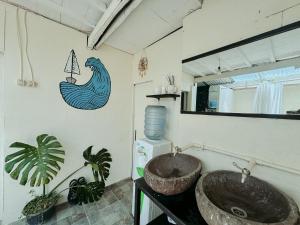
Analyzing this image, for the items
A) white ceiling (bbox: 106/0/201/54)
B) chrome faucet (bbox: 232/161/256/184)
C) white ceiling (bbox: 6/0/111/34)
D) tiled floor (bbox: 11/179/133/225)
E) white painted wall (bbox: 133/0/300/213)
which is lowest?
tiled floor (bbox: 11/179/133/225)

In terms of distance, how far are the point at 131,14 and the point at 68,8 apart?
0.73 meters

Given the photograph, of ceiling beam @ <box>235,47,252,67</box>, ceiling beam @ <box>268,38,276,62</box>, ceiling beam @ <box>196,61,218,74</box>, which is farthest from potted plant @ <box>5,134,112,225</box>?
Result: ceiling beam @ <box>268,38,276,62</box>

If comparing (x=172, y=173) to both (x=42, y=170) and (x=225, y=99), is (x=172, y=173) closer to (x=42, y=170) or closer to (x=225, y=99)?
(x=225, y=99)

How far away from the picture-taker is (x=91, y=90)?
83.6 inches

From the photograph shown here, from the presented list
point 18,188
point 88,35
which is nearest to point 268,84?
point 88,35

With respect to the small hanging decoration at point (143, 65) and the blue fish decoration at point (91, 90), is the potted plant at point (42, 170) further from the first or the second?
the small hanging decoration at point (143, 65)

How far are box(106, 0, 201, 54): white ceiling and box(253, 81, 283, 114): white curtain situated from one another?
104 centimetres

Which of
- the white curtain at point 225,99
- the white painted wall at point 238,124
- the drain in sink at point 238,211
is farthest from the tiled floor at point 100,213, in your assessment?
the white curtain at point 225,99

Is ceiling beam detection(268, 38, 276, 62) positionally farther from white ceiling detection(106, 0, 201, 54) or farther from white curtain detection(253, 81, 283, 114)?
white ceiling detection(106, 0, 201, 54)

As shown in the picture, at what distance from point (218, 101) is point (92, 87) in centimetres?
178

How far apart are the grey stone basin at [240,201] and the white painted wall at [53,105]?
5.97ft

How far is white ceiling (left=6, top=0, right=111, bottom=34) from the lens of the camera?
4.76 ft

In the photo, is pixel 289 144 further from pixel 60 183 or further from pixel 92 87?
pixel 60 183

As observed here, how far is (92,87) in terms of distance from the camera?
213 centimetres
